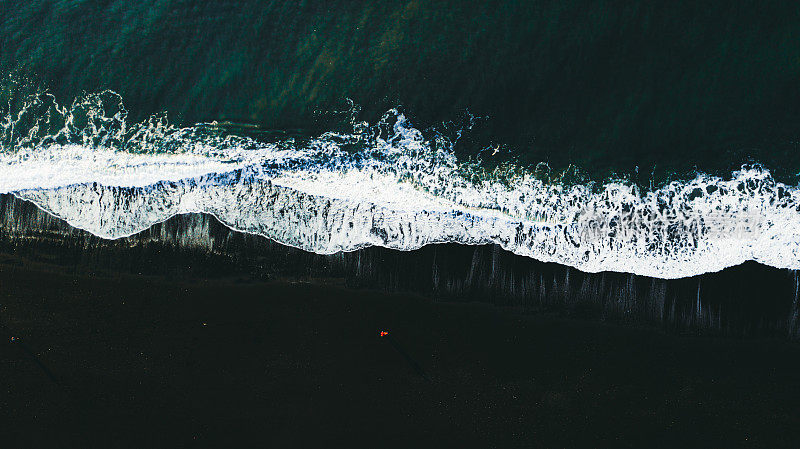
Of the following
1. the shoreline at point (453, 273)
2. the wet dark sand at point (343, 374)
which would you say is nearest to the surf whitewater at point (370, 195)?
the shoreline at point (453, 273)

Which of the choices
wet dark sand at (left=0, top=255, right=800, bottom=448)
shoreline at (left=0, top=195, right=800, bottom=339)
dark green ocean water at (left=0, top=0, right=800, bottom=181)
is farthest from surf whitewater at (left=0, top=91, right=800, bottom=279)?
wet dark sand at (left=0, top=255, right=800, bottom=448)

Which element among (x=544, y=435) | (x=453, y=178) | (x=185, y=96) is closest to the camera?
(x=544, y=435)

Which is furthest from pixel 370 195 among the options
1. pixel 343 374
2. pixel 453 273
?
pixel 343 374

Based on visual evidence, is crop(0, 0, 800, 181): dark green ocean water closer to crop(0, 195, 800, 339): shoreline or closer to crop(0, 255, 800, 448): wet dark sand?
crop(0, 195, 800, 339): shoreline

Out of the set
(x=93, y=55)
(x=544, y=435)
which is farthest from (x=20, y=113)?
(x=544, y=435)

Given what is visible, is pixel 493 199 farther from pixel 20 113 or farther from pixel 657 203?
pixel 20 113

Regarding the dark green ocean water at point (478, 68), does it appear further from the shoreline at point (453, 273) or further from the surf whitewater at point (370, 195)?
the shoreline at point (453, 273)

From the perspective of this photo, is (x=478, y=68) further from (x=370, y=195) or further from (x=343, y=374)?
(x=343, y=374)
